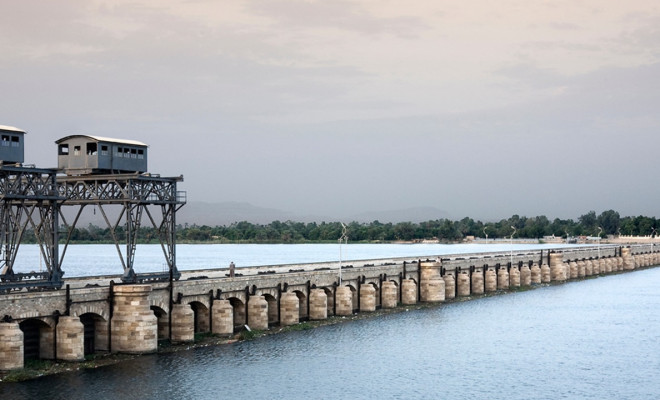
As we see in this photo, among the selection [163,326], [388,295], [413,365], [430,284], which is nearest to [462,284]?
[430,284]

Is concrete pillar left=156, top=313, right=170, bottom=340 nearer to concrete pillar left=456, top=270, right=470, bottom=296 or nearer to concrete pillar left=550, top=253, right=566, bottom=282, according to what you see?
concrete pillar left=456, top=270, right=470, bottom=296

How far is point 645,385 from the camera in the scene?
59.1 metres

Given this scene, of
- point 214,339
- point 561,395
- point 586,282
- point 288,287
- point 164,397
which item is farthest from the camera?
point 586,282

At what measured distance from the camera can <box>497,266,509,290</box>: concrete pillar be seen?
126 m

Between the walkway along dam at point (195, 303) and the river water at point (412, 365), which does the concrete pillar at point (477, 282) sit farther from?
the river water at point (412, 365)

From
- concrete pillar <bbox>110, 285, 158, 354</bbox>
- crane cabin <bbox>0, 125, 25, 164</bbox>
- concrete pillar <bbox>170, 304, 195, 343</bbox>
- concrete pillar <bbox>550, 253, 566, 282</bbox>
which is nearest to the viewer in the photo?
concrete pillar <bbox>110, 285, 158, 354</bbox>

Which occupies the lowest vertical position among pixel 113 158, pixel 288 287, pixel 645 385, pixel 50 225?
pixel 645 385

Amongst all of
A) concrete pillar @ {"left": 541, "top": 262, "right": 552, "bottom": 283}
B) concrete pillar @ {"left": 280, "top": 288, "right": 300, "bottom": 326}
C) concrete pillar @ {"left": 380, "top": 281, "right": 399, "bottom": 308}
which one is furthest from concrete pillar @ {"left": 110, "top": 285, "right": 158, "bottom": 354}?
concrete pillar @ {"left": 541, "top": 262, "right": 552, "bottom": 283}

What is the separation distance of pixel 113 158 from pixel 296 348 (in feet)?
69.0

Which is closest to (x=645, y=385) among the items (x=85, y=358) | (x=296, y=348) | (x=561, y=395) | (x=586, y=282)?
(x=561, y=395)

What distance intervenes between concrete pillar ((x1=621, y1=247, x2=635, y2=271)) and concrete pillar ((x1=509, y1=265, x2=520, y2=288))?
64215 millimetres

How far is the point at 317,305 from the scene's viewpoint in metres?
81.6

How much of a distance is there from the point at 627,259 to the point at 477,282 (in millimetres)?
83951

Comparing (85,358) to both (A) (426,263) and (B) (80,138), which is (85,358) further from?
(A) (426,263)
